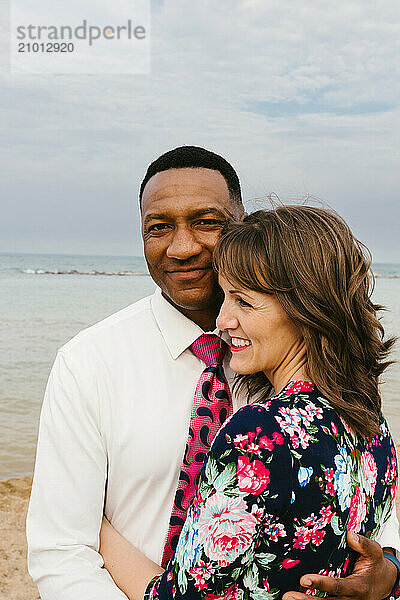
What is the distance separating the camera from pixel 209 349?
82.9 inches

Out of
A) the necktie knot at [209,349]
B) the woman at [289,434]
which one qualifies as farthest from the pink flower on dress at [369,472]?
the necktie knot at [209,349]

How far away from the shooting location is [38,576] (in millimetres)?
1930

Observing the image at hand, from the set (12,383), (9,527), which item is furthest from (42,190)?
(9,527)

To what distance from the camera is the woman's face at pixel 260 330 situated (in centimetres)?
166

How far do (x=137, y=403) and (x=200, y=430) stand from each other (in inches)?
7.5

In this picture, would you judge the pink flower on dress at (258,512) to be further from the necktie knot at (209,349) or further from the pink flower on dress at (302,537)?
the necktie knot at (209,349)

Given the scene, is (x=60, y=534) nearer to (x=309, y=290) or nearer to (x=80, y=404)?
(x=80, y=404)

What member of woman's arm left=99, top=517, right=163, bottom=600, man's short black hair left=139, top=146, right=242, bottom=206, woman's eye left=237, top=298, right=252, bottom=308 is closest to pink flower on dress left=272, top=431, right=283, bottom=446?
woman's eye left=237, top=298, right=252, bottom=308

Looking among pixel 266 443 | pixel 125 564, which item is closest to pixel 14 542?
pixel 125 564

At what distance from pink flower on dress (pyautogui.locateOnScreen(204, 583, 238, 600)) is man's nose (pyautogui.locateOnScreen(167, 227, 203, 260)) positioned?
2.89 feet

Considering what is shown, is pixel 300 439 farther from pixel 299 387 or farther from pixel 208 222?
pixel 208 222

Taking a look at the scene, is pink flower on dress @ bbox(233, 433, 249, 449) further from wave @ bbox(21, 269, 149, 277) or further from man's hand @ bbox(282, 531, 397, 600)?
wave @ bbox(21, 269, 149, 277)

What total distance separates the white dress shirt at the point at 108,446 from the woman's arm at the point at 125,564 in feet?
0.09

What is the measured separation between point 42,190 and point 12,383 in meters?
17.0
